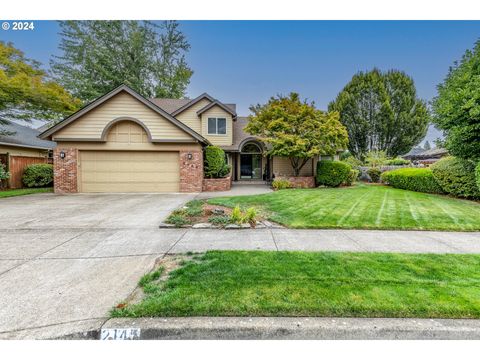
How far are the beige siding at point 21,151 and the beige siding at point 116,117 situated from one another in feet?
16.5

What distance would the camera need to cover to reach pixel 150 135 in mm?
11648

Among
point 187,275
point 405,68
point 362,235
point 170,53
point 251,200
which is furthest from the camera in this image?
point 170,53

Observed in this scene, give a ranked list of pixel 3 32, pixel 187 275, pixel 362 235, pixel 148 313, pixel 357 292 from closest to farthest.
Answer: pixel 148 313, pixel 357 292, pixel 187 275, pixel 362 235, pixel 3 32

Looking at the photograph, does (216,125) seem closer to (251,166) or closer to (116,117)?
(251,166)

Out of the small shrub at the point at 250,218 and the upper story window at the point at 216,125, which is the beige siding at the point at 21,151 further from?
the small shrub at the point at 250,218

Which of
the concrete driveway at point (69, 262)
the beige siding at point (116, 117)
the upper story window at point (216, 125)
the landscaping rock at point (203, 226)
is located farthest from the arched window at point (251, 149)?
the landscaping rock at point (203, 226)

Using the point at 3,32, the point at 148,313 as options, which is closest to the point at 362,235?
the point at 148,313

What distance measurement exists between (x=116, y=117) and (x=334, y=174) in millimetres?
12875

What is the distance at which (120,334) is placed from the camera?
2227 mm

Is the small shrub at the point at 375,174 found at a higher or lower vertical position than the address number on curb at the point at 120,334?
higher

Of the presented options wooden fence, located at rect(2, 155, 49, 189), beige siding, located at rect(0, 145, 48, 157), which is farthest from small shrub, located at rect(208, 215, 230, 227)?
beige siding, located at rect(0, 145, 48, 157)

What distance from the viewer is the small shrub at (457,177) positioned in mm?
10008

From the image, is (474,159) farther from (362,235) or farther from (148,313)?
(148,313)

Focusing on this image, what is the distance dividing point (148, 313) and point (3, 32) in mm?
16480
